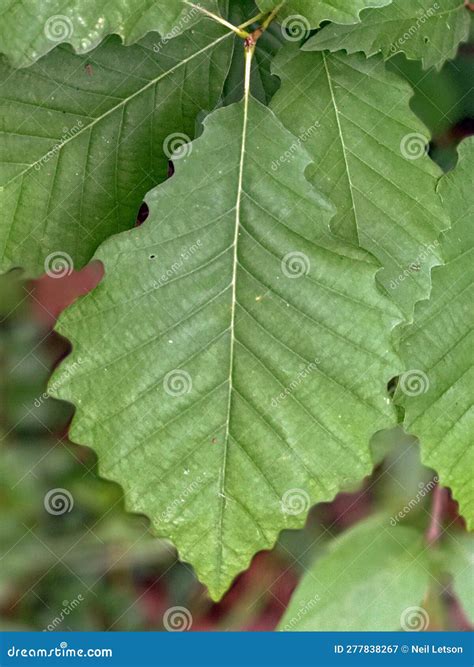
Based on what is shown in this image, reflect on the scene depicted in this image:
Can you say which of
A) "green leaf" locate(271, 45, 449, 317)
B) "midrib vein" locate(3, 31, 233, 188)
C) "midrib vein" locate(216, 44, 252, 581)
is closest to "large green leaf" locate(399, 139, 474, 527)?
A: "green leaf" locate(271, 45, 449, 317)

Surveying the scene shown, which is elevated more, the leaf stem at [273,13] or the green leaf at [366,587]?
the leaf stem at [273,13]

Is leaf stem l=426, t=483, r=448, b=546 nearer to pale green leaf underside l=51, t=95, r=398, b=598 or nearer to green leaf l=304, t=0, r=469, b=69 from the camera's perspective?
pale green leaf underside l=51, t=95, r=398, b=598

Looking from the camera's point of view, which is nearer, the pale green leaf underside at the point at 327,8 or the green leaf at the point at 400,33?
the pale green leaf underside at the point at 327,8

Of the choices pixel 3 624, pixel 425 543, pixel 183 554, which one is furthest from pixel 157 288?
pixel 3 624

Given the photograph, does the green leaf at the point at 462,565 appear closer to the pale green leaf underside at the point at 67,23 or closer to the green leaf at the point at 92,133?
the green leaf at the point at 92,133

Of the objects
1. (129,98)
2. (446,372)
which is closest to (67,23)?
(129,98)

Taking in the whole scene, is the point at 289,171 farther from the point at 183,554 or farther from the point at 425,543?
the point at 425,543

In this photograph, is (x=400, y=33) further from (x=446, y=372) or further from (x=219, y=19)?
(x=446, y=372)

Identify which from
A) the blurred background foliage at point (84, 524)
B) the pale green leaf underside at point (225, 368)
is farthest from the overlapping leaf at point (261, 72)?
the blurred background foliage at point (84, 524)
